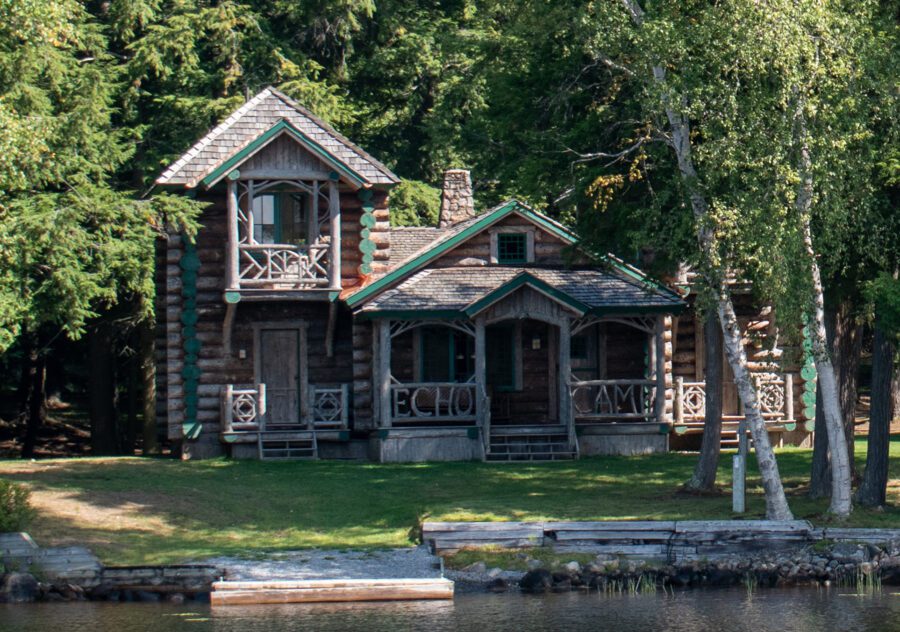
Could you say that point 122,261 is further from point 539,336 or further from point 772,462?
point 772,462

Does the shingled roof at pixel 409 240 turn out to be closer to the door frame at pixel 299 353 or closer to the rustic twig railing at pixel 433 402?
the door frame at pixel 299 353

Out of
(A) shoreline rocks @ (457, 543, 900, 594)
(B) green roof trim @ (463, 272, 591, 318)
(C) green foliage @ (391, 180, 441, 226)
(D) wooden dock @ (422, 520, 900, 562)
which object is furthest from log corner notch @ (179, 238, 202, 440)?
(A) shoreline rocks @ (457, 543, 900, 594)

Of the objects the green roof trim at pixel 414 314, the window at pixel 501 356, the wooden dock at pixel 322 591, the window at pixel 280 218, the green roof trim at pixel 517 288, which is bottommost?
the wooden dock at pixel 322 591

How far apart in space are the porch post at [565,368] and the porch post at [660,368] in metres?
1.96

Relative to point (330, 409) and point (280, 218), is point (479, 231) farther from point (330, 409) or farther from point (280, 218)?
point (330, 409)

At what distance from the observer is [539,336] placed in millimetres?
32531

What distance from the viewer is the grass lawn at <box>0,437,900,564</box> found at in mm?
21750

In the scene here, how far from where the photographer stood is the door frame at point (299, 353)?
104ft

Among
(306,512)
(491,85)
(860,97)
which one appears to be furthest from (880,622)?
(491,85)

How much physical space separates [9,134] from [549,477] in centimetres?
1147

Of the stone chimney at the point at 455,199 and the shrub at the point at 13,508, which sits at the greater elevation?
the stone chimney at the point at 455,199

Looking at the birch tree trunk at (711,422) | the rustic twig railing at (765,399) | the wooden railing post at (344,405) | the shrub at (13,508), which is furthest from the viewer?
the rustic twig railing at (765,399)

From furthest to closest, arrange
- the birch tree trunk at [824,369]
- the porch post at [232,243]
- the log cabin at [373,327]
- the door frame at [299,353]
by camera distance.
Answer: the door frame at [299,353]
the log cabin at [373,327]
the porch post at [232,243]
the birch tree trunk at [824,369]

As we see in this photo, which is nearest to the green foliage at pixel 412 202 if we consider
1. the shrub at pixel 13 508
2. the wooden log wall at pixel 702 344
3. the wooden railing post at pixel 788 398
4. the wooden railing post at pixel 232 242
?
the wooden log wall at pixel 702 344
